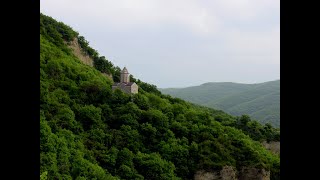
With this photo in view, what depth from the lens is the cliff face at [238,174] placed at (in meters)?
23.8

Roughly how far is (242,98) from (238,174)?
128ft

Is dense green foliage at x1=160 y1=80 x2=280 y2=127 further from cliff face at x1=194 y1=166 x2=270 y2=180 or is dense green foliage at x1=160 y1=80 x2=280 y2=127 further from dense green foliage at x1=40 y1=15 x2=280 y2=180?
cliff face at x1=194 y1=166 x2=270 y2=180

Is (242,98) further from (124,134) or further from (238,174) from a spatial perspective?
Answer: (124,134)

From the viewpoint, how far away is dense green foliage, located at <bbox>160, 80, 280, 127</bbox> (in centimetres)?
4775

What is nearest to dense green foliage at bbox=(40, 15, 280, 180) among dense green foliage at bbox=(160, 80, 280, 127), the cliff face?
the cliff face

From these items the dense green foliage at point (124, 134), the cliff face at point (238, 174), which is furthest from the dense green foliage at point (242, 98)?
the cliff face at point (238, 174)

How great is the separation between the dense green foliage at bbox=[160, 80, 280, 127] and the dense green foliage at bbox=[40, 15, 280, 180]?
12.3m

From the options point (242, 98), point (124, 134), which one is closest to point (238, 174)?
point (124, 134)

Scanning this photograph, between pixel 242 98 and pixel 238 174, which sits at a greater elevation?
pixel 242 98

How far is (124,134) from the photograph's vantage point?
83.2 ft

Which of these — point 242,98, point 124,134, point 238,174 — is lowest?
point 238,174
